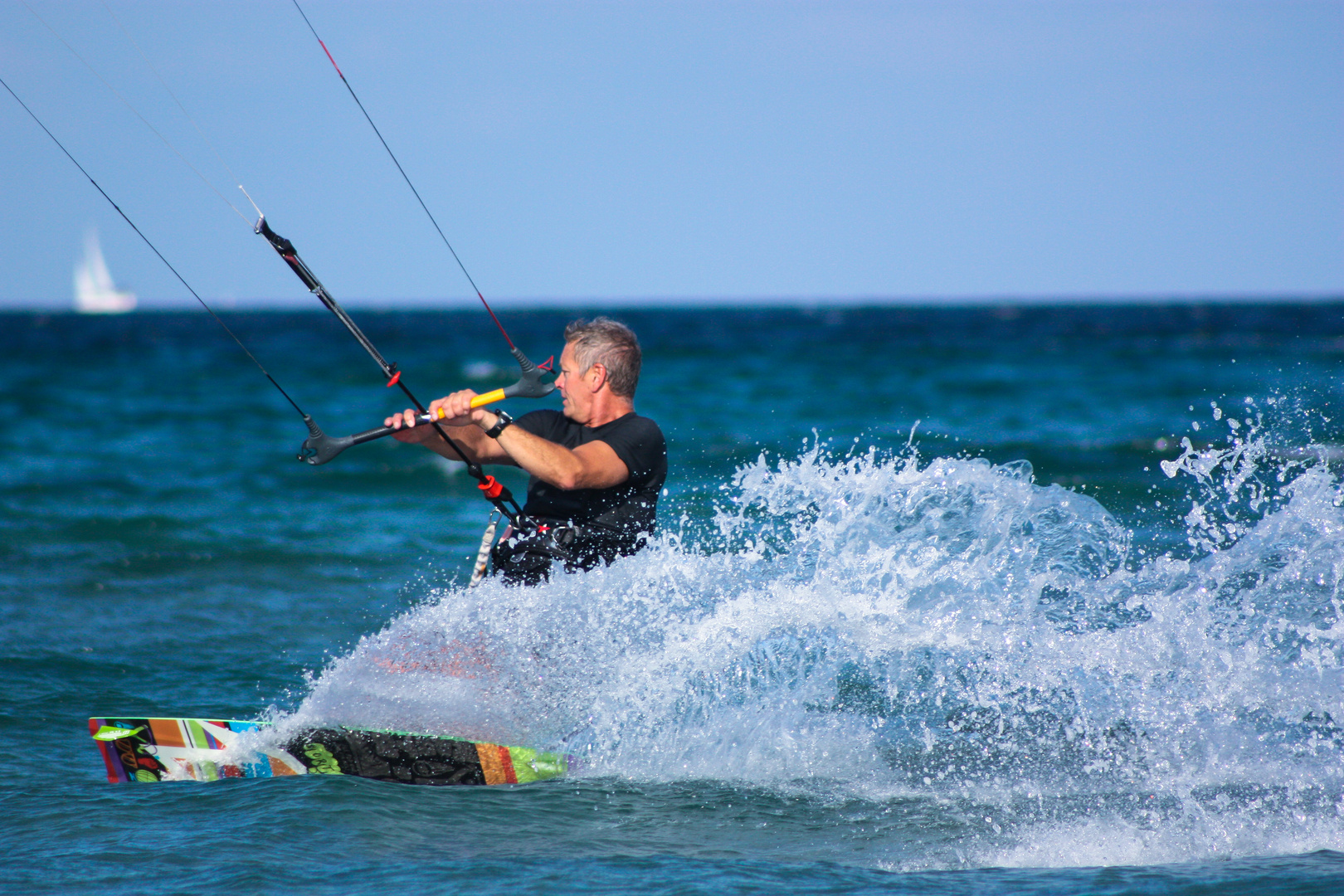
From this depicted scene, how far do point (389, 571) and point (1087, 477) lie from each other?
24.3ft

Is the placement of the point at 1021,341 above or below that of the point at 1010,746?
above

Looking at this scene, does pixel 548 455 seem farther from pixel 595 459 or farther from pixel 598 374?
pixel 598 374

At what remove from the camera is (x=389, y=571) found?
26.8ft

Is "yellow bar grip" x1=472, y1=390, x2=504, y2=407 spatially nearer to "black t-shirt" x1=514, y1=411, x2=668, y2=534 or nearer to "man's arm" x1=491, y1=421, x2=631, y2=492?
"man's arm" x1=491, y1=421, x2=631, y2=492

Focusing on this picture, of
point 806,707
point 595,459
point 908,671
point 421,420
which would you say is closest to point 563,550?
point 595,459

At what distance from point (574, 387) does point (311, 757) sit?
70.2 inches

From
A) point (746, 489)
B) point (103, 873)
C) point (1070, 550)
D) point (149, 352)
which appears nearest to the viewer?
point (103, 873)

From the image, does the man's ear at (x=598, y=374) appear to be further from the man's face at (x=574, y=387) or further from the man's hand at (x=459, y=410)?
the man's hand at (x=459, y=410)

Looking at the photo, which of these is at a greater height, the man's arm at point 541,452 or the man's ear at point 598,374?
the man's ear at point 598,374

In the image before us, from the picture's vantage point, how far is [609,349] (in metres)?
4.46

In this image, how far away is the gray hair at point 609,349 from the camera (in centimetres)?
447

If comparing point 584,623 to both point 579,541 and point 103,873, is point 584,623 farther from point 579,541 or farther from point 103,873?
point 103,873

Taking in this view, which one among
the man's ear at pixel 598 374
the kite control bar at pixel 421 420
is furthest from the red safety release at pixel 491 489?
the man's ear at pixel 598 374

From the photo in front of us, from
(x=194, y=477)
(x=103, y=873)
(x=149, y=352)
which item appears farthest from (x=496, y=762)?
(x=149, y=352)
